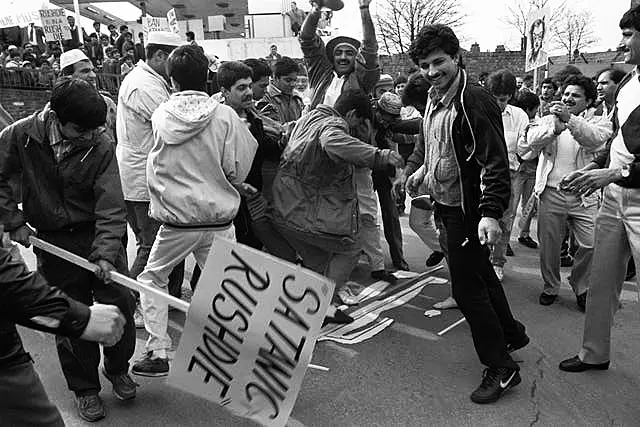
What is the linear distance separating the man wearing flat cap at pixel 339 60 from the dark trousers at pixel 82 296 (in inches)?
98.3

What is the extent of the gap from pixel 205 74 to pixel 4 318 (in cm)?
189

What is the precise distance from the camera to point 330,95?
16.2ft

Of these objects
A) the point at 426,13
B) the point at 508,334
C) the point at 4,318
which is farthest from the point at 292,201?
the point at 426,13

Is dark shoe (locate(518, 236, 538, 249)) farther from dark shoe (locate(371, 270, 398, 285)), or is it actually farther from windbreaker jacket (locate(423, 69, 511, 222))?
windbreaker jacket (locate(423, 69, 511, 222))

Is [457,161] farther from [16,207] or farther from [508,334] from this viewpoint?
[16,207]

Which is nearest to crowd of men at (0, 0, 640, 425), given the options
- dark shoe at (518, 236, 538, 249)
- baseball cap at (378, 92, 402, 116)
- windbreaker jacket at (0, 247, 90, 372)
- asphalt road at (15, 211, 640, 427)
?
windbreaker jacket at (0, 247, 90, 372)

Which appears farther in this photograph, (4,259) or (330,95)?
(330,95)

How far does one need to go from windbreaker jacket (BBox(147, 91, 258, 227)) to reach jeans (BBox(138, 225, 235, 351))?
0.23ft

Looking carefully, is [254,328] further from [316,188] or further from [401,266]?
[401,266]

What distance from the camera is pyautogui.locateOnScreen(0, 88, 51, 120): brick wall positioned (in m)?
14.2

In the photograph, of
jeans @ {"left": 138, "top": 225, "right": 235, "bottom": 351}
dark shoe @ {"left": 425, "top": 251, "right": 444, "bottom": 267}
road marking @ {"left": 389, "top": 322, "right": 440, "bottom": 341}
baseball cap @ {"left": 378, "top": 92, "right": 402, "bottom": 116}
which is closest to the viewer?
Result: jeans @ {"left": 138, "top": 225, "right": 235, "bottom": 351}

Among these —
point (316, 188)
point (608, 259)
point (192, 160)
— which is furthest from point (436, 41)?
point (608, 259)

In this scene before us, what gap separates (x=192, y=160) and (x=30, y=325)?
5.06ft

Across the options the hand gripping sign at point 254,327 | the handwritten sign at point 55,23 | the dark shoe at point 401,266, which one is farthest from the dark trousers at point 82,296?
the handwritten sign at point 55,23
